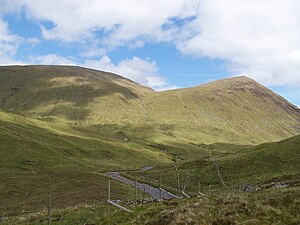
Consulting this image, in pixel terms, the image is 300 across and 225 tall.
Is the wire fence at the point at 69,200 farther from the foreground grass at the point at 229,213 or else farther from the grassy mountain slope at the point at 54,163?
the foreground grass at the point at 229,213

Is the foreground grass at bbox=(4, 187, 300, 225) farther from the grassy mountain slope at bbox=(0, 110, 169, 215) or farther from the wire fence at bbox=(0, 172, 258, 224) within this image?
the grassy mountain slope at bbox=(0, 110, 169, 215)

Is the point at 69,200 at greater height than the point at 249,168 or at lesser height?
lesser

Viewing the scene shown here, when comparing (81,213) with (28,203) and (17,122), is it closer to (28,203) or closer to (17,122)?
(28,203)

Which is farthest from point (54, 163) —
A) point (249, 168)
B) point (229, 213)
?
point (229, 213)

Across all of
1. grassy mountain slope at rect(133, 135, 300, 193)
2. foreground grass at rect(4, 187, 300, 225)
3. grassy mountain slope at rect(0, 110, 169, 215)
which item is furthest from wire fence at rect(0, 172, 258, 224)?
foreground grass at rect(4, 187, 300, 225)

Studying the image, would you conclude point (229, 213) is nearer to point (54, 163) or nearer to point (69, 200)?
point (69, 200)

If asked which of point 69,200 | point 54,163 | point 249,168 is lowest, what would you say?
point 69,200

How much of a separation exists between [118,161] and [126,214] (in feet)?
349

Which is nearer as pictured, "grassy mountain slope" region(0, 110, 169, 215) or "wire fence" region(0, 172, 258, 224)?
"wire fence" region(0, 172, 258, 224)

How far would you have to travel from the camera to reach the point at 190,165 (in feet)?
276

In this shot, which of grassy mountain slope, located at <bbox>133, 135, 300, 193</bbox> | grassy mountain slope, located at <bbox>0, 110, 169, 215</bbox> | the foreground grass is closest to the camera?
the foreground grass

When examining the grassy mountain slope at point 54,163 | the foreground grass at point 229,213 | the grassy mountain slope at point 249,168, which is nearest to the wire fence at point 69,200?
the grassy mountain slope at point 54,163

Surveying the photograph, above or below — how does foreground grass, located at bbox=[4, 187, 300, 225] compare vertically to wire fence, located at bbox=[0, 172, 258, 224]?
above

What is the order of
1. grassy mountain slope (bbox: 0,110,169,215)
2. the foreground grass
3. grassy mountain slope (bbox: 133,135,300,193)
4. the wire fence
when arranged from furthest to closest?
grassy mountain slope (bbox: 133,135,300,193) < grassy mountain slope (bbox: 0,110,169,215) < the wire fence < the foreground grass
